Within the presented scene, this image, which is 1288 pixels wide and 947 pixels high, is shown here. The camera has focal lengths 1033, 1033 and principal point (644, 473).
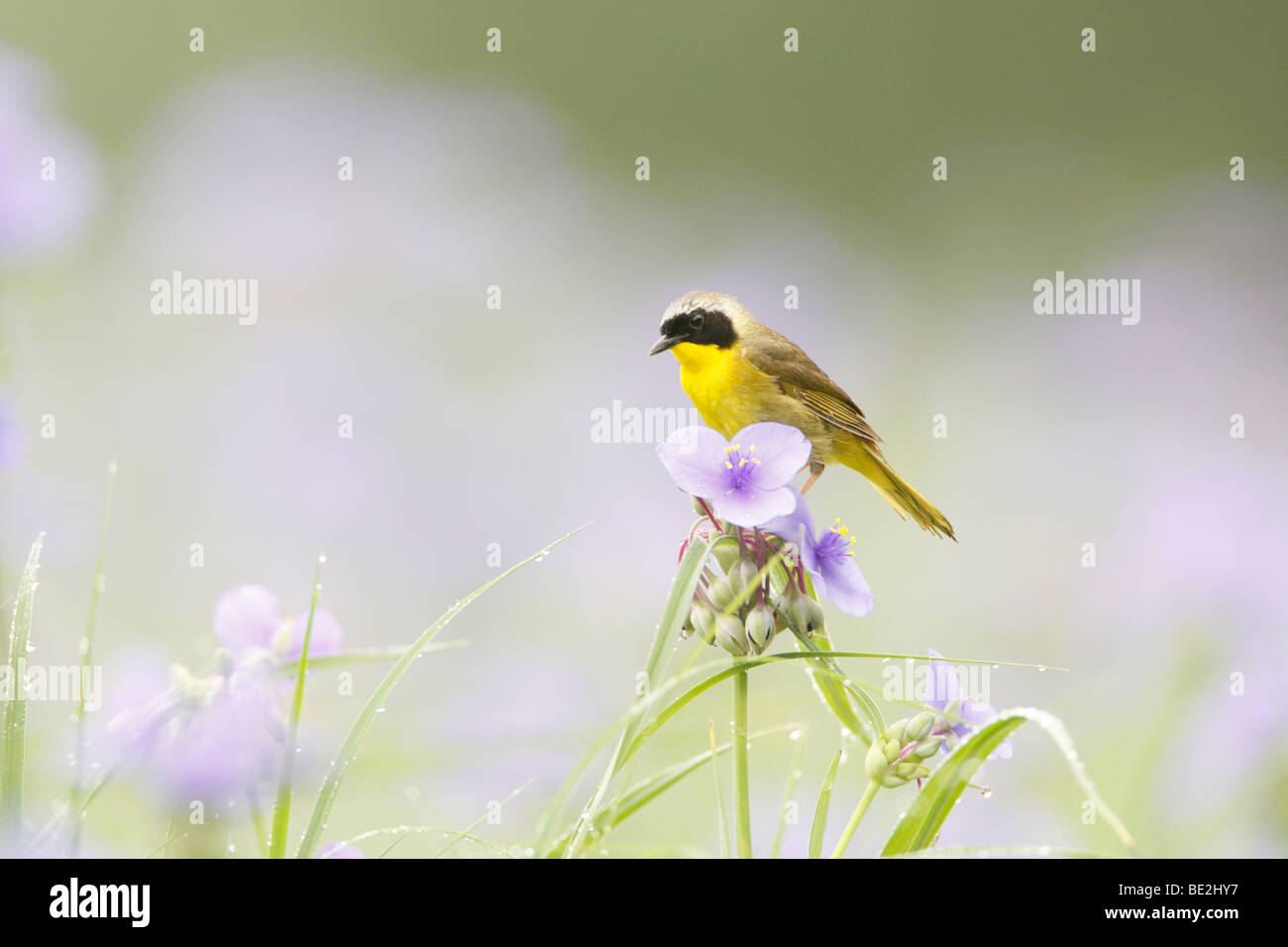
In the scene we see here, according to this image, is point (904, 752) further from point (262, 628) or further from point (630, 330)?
point (630, 330)

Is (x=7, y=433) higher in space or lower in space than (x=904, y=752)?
higher

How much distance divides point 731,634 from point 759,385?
41.5 inches

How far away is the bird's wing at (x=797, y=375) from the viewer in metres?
1.74

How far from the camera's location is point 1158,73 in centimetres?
309

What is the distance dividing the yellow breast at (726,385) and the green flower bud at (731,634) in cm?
99

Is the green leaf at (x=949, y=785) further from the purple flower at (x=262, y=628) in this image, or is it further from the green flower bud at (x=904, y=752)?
the purple flower at (x=262, y=628)

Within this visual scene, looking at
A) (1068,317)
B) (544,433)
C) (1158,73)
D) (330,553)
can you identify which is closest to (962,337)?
(1068,317)

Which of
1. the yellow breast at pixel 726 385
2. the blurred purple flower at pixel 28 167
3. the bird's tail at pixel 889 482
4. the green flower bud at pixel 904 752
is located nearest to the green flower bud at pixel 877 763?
the green flower bud at pixel 904 752

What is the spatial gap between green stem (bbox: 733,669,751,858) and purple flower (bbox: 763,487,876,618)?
0.33 ft

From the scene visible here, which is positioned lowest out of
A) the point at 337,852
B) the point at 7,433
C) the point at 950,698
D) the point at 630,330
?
the point at 337,852

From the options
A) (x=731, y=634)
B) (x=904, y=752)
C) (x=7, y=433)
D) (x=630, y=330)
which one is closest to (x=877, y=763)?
(x=904, y=752)

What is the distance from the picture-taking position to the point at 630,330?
12.3ft

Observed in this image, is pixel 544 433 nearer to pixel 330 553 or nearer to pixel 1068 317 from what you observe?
pixel 330 553

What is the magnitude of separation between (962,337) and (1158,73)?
1275 millimetres
